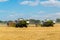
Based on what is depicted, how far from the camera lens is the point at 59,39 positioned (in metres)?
24.9

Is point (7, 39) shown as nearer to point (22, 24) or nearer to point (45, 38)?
point (45, 38)

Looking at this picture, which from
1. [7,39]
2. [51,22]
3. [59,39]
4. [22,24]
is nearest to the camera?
[59,39]

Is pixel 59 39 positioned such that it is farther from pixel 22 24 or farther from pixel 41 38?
pixel 22 24

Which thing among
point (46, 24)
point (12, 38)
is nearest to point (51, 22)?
point (46, 24)

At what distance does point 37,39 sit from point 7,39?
165 inches

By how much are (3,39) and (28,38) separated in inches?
136

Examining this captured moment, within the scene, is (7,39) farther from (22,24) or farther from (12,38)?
(22,24)

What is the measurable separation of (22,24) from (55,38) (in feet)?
124

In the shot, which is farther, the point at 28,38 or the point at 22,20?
the point at 22,20

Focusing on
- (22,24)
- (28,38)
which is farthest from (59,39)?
(22,24)

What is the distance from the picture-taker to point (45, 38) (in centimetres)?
2558

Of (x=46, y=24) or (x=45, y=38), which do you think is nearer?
(x=45, y=38)

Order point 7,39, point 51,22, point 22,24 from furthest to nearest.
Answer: point 51,22, point 22,24, point 7,39

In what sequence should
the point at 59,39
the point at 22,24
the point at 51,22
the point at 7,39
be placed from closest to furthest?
the point at 59,39
the point at 7,39
the point at 22,24
the point at 51,22
